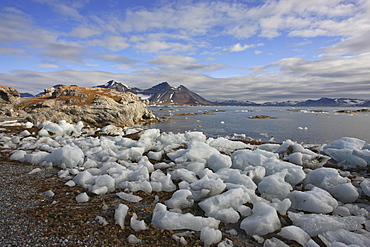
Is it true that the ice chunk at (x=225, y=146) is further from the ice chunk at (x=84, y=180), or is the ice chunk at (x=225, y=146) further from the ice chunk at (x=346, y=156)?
the ice chunk at (x=84, y=180)

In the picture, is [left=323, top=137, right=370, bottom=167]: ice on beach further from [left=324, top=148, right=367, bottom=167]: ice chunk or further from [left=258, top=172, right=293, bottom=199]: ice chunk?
[left=258, top=172, right=293, bottom=199]: ice chunk

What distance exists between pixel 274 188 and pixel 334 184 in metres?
1.83

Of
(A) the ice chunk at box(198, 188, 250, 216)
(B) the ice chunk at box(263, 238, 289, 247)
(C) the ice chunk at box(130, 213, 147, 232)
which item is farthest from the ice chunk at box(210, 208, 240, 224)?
(C) the ice chunk at box(130, 213, 147, 232)

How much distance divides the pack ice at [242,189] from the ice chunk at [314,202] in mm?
20

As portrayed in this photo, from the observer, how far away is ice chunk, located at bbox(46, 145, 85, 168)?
7352mm

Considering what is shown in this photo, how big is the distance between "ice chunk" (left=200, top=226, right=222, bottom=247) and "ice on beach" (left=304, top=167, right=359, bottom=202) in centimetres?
391

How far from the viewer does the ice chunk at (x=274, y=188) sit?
17.0ft

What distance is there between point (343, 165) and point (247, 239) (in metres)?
6.75

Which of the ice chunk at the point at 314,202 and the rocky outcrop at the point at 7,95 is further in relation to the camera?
the rocky outcrop at the point at 7,95

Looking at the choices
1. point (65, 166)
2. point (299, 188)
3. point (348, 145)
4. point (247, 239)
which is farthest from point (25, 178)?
point (348, 145)

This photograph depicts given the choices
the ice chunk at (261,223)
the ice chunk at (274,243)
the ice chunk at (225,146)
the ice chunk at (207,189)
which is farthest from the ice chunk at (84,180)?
the ice chunk at (225,146)

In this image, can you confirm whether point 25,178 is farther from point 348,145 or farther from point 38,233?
point 348,145

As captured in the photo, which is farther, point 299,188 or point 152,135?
point 152,135

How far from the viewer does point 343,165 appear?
7.85 metres
